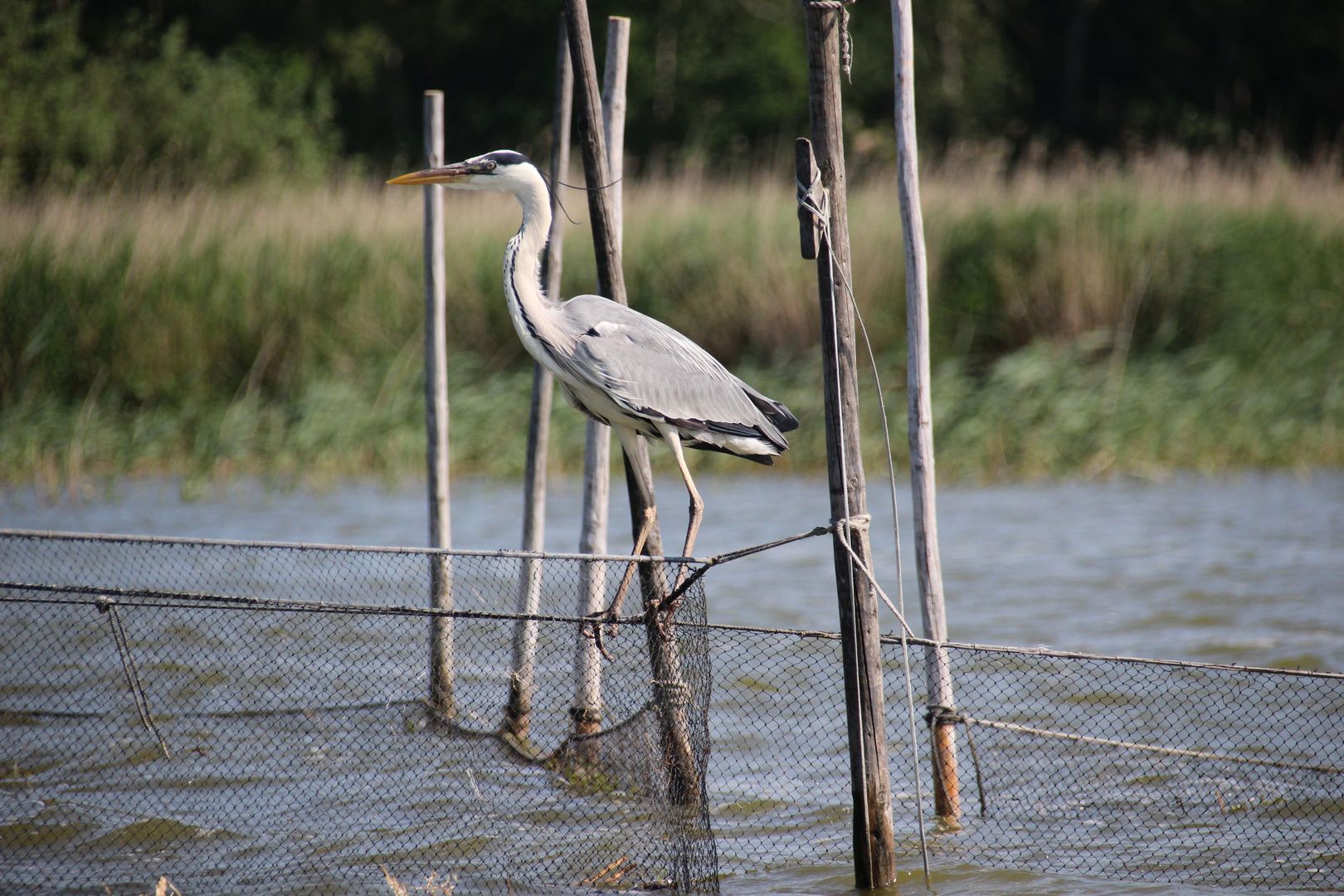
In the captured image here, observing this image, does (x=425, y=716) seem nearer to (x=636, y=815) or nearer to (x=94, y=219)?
(x=636, y=815)

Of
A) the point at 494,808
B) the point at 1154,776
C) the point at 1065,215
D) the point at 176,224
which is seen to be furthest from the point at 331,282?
the point at 1154,776

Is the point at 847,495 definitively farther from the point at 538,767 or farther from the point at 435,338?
the point at 435,338

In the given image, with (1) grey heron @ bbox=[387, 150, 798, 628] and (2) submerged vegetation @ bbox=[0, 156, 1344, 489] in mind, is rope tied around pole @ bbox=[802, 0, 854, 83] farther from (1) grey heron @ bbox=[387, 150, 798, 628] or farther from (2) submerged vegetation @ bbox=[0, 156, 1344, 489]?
(2) submerged vegetation @ bbox=[0, 156, 1344, 489]

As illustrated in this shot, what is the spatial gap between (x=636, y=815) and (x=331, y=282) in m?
7.22

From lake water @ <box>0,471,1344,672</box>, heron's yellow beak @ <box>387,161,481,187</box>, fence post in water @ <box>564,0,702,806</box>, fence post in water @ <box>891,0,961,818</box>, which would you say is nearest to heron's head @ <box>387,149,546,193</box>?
heron's yellow beak @ <box>387,161,481,187</box>

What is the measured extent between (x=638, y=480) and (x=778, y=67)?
65.3 feet

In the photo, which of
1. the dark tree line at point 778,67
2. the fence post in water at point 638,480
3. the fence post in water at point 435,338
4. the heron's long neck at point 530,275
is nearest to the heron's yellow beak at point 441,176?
the heron's long neck at point 530,275

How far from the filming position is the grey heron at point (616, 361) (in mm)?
3840

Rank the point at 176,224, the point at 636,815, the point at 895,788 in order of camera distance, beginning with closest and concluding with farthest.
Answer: the point at 636,815 < the point at 895,788 < the point at 176,224

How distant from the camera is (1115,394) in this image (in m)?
9.53

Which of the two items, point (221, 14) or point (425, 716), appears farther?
point (221, 14)

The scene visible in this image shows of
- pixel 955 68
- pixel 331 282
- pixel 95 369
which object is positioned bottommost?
pixel 95 369

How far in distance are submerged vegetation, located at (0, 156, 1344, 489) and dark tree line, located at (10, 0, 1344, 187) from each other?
10.3 m

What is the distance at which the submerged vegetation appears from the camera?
920cm
